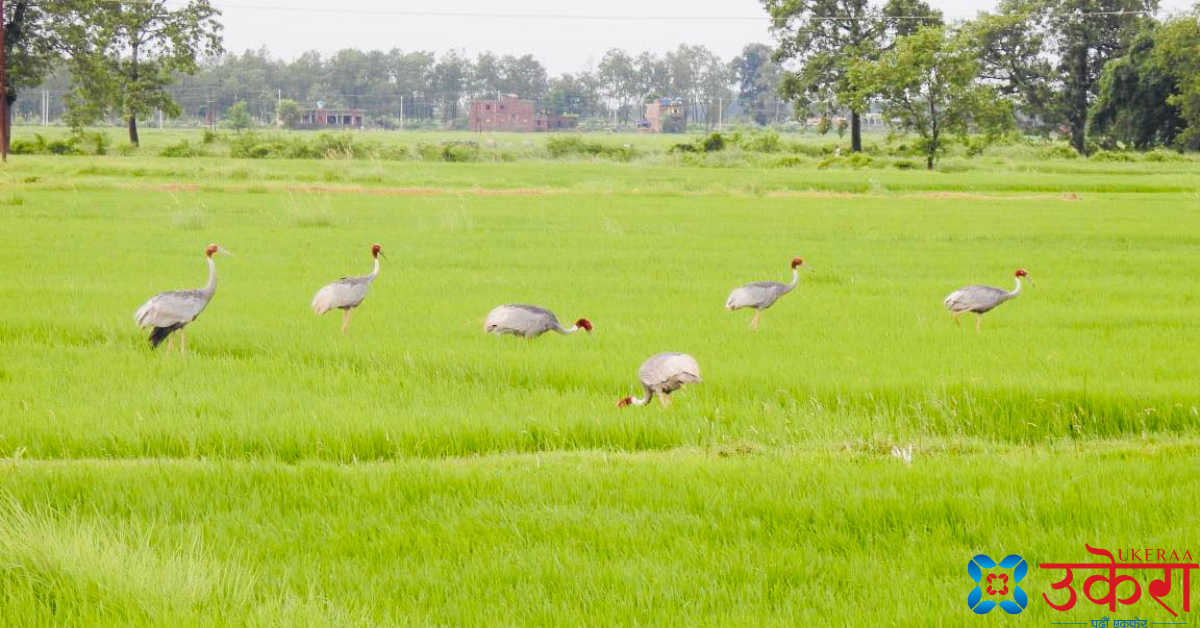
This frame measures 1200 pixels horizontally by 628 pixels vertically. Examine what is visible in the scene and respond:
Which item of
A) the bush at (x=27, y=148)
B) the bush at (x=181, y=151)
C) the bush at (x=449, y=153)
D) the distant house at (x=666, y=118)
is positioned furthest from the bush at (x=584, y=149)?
the distant house at (x=666, y=118)

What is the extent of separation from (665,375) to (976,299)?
5.28 m

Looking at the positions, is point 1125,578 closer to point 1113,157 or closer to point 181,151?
point 181,151

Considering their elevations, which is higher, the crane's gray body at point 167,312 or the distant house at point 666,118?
the distant house at point 666,118

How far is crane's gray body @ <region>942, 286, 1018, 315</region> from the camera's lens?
41.4 ft

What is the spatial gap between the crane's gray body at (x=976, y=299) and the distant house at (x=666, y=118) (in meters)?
137

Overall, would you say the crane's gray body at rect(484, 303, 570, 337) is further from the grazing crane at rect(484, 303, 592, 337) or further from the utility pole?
the utility pole

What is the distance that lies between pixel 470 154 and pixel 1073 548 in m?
58.1

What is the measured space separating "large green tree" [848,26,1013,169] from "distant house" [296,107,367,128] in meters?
89.2

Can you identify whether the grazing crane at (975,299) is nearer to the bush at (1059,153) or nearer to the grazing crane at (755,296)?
the grazing crane at (755,296)

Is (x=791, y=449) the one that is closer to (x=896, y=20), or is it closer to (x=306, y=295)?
(x=306, y=295)

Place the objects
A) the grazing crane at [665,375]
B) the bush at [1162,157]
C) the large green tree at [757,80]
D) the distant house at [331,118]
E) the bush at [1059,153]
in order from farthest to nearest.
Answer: the large green tree at [757,80], the distant house at [331,118], the bush at [1059,153], the bush at [1162,157], the grazing crane at [665,375]

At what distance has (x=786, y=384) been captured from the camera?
32.3ft

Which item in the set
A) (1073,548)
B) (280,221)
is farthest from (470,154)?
(1073,548)

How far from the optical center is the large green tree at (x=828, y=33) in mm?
71625
